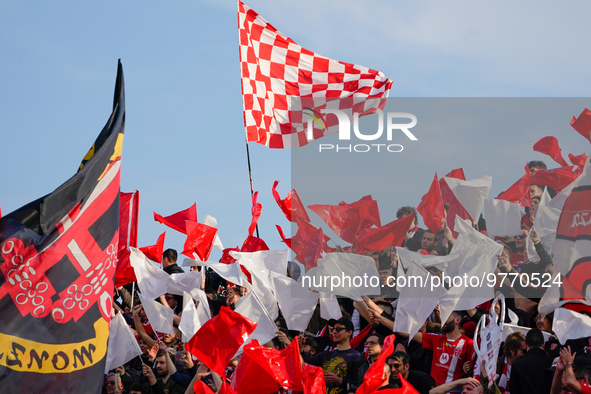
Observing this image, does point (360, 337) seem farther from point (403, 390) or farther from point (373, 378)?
point (403, 390)

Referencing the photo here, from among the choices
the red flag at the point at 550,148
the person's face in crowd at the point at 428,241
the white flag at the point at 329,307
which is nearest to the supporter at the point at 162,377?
the white flag at the point at 329,307

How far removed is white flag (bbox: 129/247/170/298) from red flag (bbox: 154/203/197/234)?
237 centimetres

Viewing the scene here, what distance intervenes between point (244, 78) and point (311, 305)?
5243 millimetres

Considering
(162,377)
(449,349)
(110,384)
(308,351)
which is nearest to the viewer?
(449,349)

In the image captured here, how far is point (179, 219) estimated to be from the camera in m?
13.8

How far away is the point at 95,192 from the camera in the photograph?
26.2ft

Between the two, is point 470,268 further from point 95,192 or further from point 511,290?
point 95,192

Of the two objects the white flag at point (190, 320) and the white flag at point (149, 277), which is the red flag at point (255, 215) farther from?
the white flag at point (190, 320)

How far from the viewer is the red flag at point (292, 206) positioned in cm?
1278

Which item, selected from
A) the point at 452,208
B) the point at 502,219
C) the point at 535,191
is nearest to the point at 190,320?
the point at 502,219

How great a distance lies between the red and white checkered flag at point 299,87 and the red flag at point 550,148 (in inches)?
104

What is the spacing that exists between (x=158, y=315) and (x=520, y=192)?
5483 millimetres

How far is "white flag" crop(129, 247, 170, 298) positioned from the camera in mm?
11039

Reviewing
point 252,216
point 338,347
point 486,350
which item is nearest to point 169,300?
point 252,216
